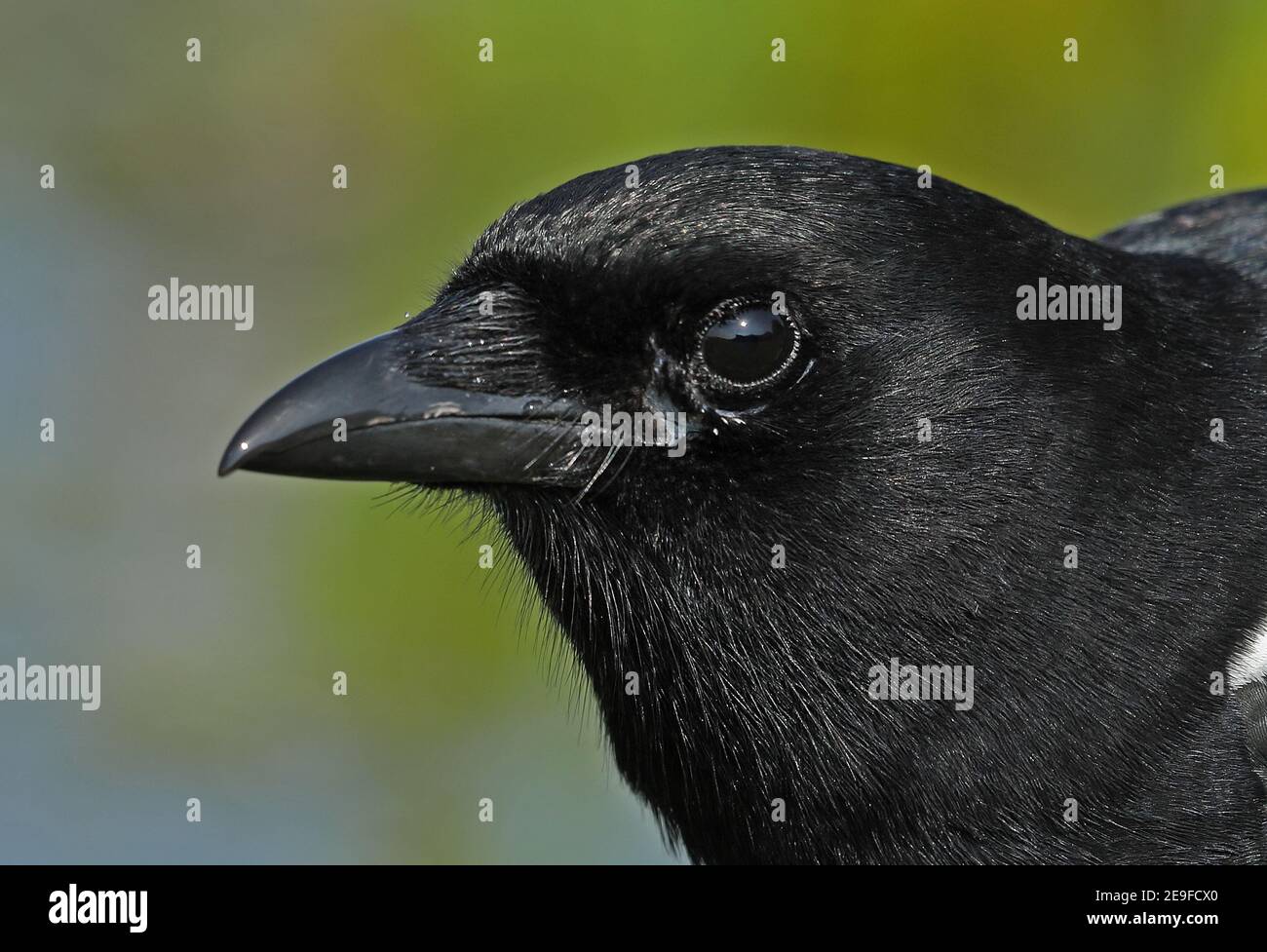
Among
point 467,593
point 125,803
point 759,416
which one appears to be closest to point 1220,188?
point 467,593

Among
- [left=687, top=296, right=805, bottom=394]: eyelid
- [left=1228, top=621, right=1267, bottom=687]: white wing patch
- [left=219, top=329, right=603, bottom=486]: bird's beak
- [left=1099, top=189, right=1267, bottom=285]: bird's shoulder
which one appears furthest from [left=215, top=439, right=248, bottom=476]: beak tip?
[left=1099, top=189, right=1267, bottom=285]: bird's shoulder

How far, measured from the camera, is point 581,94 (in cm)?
907

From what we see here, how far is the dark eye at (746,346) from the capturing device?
4238 mm

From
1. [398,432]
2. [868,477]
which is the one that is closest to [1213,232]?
[868,477]

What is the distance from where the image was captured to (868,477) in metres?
4.32

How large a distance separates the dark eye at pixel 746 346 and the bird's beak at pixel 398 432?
37cm

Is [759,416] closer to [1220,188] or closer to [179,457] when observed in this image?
[1220,188]

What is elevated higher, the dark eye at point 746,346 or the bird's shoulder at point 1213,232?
the bird's shoulder at point 1213,232

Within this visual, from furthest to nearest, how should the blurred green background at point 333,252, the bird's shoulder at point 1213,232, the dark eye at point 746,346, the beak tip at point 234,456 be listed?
1. the blurred green background at point 333,252
2. the bird's shoulder at point 1213,232
3. the beak tip at point 234,456
4. the dark eye at point 746,346

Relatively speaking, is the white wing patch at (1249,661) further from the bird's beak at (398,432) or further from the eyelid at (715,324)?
the bird's beak at (398,432)

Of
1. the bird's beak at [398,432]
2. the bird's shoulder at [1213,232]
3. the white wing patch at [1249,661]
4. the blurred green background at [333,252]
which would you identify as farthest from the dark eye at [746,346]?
the blurred green background at [333,252]

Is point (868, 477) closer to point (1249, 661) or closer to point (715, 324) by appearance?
point (715, 324)

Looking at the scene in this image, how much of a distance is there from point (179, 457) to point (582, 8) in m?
3.34

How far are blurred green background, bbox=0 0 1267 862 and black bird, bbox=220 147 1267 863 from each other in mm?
4168
